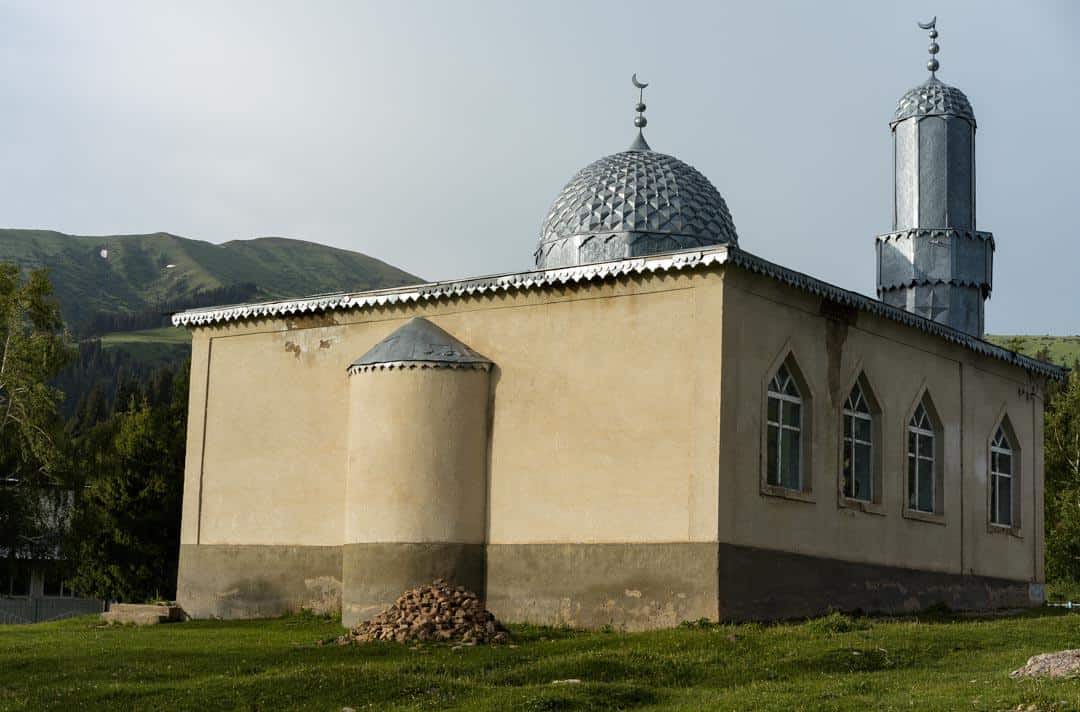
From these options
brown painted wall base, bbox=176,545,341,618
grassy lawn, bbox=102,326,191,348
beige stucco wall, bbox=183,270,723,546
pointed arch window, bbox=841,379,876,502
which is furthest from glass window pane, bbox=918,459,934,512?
grassy lawn, bbox=102,326,191,348

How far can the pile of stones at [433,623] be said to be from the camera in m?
20.0

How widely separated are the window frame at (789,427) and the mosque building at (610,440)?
41 millimetres

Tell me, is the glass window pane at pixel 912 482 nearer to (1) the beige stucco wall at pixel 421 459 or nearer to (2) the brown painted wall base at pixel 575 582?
(2) the brown painted wall base at pixel 575 582

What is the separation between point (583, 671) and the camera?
1708cm

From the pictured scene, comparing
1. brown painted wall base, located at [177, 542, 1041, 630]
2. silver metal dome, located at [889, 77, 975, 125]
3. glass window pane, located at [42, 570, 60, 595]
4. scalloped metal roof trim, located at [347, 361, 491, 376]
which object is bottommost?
glass window pane, located at [42, 570, 60, 595]

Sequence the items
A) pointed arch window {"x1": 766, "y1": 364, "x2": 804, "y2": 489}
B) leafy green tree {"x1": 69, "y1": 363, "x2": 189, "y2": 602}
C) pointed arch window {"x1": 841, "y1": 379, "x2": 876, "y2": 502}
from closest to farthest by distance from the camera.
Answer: pointed arch window {"x1": 766, "y1": 364, "x2": 804, "y2": 489} < pointed arch window {"x1": 841, "y1": 379, "x2": 876, "y2": 502} < leafy green tree {"x1": 69, "y1": 363, "x2": 189, "y2": 602}

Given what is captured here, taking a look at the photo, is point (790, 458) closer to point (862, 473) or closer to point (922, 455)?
point (862, 473)

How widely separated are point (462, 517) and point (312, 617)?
156 inches

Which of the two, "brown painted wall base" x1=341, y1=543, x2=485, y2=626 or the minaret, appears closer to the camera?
"brown painted wall base" x1=341, y1=543, x2=485, y2=626

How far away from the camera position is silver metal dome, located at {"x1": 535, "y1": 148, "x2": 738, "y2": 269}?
26.9 meters

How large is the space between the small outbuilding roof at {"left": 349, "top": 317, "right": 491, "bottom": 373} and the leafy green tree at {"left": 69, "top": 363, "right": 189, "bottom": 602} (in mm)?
24533

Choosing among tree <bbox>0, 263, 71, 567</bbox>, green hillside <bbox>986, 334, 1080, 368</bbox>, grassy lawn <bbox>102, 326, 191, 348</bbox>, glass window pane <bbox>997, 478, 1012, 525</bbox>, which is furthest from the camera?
grassy lawn <bbox>102, 326, 191, 348</bbox>

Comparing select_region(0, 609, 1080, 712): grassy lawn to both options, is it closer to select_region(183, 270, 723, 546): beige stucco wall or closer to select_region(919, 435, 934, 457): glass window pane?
select_region(183, 270, 723, 546): beige stucco wall

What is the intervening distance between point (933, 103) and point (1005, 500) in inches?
347
